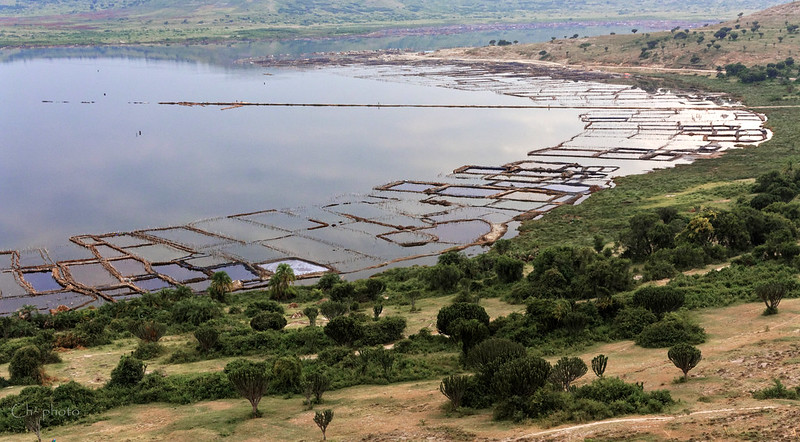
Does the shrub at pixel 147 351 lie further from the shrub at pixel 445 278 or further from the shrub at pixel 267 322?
the shrub at pixel 445 278

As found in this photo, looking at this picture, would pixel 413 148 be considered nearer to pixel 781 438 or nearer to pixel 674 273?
pixel 674 273

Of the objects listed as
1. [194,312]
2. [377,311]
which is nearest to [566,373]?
[377,311]

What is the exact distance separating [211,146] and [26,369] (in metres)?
60.9

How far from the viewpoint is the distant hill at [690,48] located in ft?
451

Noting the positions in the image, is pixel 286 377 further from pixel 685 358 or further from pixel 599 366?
pixel 685 358

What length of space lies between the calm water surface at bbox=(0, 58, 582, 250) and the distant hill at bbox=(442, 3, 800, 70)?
4179 cm

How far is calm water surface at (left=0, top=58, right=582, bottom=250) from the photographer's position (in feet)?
212

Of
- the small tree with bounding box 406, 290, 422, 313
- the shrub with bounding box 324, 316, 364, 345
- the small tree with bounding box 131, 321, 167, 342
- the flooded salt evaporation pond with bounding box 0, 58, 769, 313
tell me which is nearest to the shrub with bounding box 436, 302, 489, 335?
the shrub with bounding box 324, 316, 364, 345

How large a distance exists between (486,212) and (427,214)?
4.54 m

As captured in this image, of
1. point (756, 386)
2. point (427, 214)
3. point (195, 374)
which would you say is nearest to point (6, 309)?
point (195, 374)

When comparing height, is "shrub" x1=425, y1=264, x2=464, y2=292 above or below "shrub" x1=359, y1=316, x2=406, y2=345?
below

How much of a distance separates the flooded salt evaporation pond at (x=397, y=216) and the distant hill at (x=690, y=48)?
41.3 meters

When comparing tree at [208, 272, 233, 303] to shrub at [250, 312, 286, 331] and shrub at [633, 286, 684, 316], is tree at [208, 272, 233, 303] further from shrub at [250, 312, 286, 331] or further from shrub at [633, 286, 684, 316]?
shrub at [633, 286, 684, 316]

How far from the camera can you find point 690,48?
477ft
